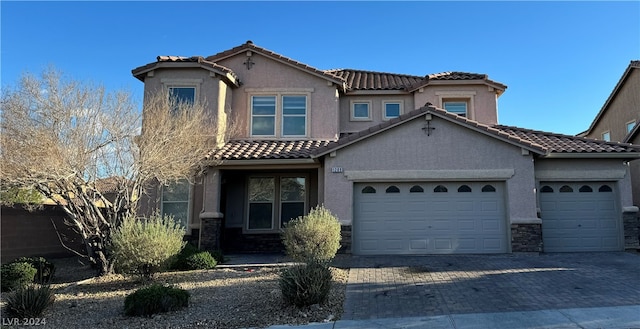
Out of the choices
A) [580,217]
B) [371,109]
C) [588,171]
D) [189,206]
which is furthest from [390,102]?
[189,206]

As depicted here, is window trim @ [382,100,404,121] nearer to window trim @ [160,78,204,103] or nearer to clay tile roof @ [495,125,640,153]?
clay tile roof @ [495,125,640,153]

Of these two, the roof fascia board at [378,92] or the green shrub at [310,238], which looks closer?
the green shrub at [310,238]

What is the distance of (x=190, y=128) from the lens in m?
12.8

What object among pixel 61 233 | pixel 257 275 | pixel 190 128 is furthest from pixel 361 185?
pixel 61 233

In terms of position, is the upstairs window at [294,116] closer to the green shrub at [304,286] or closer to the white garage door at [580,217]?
the white garage door at [580,217]

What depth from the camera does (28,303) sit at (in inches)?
294

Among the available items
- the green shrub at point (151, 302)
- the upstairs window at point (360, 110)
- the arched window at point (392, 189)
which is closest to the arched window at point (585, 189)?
the arched window at point (392, 189)

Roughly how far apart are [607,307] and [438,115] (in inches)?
289

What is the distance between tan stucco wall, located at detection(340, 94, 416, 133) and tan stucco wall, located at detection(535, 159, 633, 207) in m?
5.82

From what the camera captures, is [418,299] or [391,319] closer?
[391,319]

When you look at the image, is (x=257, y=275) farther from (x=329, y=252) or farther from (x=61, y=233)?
(x=61, y=233)

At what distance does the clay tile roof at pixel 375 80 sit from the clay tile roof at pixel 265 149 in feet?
12.0

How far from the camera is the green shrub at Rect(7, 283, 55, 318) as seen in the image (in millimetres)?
7430

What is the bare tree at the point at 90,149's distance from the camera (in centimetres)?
968
